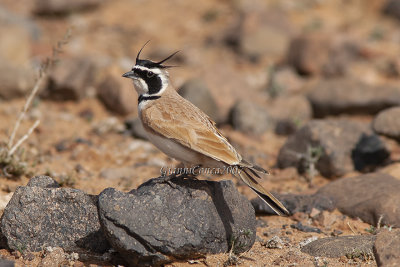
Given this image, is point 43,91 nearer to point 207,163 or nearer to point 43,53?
point 43,53

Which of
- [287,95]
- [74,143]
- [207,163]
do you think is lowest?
[74,143]

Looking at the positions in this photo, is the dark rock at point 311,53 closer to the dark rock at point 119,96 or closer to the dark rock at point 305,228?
the dark rock at point 119,96

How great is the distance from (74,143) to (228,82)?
3.62m

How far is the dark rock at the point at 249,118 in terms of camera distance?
33.9 ft

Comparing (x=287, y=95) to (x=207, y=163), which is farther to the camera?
(x=287, y=95)

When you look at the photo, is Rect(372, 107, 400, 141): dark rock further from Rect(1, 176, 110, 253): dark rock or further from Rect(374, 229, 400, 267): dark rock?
Rect(1, 176, 110, 253): dark rock

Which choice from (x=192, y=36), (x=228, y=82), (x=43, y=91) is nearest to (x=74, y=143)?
(x=43, y=91)

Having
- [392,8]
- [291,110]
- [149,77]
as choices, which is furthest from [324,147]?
[392,8]

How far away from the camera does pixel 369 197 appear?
6.92 metres

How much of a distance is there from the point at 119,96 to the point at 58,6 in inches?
270

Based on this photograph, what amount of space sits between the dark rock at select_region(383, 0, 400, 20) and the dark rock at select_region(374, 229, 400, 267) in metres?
13.0

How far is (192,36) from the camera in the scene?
51.9 ft

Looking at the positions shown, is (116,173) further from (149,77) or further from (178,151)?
(178,151)

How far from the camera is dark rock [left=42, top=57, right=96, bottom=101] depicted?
1142 centimetres
